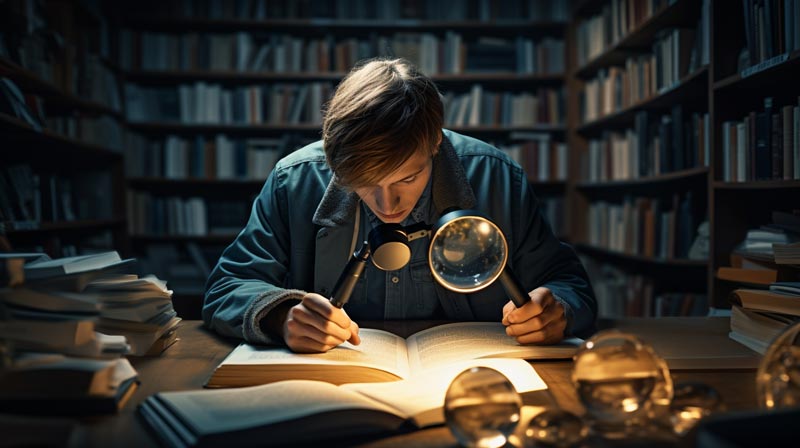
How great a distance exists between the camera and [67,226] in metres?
3.29

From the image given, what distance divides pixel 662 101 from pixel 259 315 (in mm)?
2652

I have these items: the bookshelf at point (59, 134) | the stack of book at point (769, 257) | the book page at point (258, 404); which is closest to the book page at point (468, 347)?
the book page at point (258, 404)

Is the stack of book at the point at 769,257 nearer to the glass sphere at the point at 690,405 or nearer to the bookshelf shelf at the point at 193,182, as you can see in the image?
the glass sphere at the point at 690,405

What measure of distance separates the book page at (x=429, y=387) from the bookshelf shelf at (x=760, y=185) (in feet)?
3.85

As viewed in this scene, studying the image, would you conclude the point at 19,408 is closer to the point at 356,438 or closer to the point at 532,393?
the point at 356,438

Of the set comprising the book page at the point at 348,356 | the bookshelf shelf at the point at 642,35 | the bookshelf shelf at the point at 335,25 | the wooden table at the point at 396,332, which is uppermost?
the bookshelf shelf at the point at 335,25

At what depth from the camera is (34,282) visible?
84cm

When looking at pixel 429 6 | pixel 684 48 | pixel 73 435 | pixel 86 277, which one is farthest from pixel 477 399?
pixel 429 6

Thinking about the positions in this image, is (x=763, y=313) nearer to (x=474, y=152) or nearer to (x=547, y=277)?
(x=547, y=277)

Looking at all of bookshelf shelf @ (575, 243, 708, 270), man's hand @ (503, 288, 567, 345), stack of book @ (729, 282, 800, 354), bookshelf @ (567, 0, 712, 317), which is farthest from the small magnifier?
bookshelf shelf @ (575, 243, 708, 270)

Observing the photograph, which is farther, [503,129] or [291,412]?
[503,129]

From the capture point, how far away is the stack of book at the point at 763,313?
43.7 inches

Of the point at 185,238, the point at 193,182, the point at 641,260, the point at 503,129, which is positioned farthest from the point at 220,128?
the point at 641,260

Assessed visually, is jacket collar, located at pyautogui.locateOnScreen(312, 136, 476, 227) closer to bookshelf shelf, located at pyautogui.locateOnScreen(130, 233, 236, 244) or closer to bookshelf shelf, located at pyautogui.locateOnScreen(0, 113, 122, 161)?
bookshelf shelf, located at pyautogui.locateOnScreen(0, 113, 122, 161)
